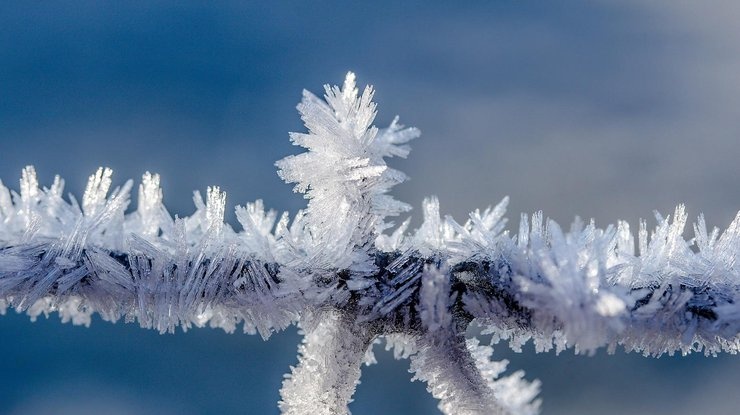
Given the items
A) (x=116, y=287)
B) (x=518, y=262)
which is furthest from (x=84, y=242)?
(x=518, y=262)

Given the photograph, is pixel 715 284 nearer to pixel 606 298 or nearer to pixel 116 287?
pixel 606 298

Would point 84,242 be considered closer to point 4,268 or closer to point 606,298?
point 4,268

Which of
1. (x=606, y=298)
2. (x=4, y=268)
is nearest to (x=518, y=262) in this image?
(x=606, y=298)

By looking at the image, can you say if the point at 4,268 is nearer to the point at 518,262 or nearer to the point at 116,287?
the point at 116,287
